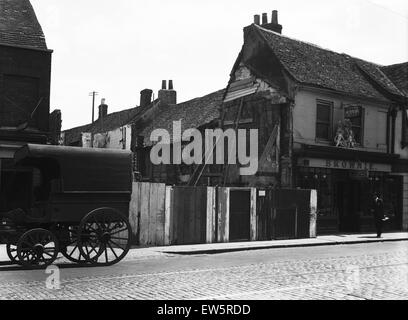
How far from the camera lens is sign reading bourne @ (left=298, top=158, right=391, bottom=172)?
21484mm

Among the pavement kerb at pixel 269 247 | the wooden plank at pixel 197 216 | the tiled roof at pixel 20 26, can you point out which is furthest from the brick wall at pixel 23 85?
the pavement kerb at pixel 269 247

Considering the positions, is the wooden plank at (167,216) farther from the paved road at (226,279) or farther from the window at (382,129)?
the window at (382,129)

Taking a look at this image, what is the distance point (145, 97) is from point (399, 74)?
21833 mm

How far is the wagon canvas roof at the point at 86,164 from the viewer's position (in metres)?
10.9

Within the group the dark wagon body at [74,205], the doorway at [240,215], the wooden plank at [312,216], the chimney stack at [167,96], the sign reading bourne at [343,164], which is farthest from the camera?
the chimney stack at [167,96]

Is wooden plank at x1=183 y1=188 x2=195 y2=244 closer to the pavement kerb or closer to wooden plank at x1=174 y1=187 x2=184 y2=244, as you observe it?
wooden plank at x1=174 y1=187 x2=184 y2=244

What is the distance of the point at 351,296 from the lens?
24.7 feet

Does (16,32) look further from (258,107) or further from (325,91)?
(325,91)

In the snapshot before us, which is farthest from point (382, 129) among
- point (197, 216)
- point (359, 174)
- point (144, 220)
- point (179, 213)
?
point (144, 220)

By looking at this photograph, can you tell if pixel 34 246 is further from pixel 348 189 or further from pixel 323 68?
pixel 323 68

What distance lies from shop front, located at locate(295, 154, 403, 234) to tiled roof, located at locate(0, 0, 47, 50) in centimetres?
1125

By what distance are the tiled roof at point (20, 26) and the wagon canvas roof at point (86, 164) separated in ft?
29.3
